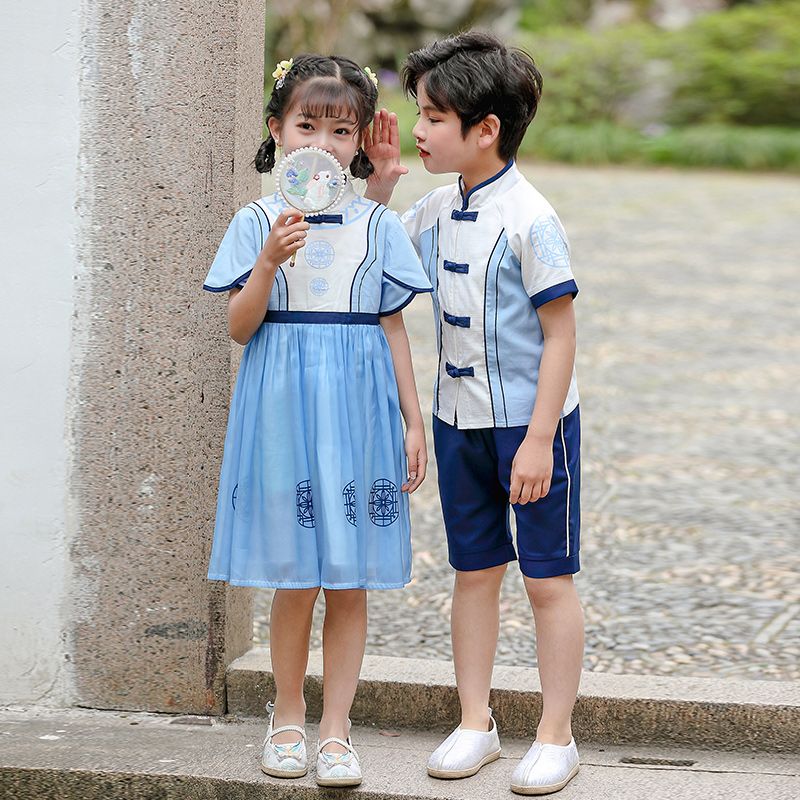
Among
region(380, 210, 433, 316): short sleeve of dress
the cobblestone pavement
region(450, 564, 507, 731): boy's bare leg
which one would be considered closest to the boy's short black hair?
region(380, 210, 433, 316): short sleeve of dress

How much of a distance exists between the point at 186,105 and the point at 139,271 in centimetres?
42

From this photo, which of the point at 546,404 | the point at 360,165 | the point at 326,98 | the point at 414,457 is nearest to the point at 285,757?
the point at 414,457

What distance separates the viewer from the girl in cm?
274

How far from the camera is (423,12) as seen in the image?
1931 centimetres

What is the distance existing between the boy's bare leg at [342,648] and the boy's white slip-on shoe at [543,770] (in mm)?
404

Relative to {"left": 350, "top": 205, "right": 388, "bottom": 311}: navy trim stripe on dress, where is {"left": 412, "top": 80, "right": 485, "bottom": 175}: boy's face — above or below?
above

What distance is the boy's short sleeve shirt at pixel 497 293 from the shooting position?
274 centimetres

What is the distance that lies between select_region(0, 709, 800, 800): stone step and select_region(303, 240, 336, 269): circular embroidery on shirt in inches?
45.3

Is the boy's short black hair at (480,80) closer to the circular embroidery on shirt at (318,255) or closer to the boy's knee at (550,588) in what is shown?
the circular embroidery on shirt at (318,255)

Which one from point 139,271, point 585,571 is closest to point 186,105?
point 139,271

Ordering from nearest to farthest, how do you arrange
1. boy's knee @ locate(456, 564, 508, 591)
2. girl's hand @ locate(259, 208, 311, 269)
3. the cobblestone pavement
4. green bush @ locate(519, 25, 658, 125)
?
girl's hand @ locate(259, 208, 311, 269), boy's knee @ locate(456, 564, 508, 591), the cobblestone pavement, green bush @ locate(519, 25, 658, 125)

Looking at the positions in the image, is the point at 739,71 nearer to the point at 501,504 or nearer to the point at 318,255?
the point at 501,504

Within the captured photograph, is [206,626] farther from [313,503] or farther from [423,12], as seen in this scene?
[423,12]

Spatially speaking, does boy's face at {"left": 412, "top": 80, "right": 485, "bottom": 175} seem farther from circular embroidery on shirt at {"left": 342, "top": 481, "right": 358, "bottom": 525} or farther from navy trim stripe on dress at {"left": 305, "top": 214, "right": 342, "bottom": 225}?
circular embroidery on shirt at {"left": 342, "top": 481, "right": 358, "bottom": 525}
